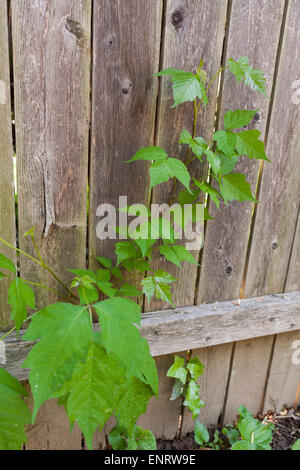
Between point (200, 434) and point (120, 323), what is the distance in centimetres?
140

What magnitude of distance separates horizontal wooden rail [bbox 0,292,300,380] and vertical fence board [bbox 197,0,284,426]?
9 centimetres

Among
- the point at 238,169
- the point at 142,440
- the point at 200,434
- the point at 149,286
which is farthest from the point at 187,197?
the point at 200,434

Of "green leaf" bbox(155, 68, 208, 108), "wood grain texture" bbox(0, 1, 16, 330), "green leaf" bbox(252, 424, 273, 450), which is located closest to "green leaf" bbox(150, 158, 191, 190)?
"green leaf" bbox(155, 68, 208, 108)

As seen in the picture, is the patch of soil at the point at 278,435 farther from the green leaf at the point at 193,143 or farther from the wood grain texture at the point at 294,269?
the green leaf at the point at 193,143

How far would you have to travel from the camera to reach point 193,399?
192cm

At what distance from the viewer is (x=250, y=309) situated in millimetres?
1874

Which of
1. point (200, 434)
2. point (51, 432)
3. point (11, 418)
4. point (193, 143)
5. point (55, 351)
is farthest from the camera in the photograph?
point (200, 434)

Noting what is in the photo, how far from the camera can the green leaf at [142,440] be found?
1.78 m

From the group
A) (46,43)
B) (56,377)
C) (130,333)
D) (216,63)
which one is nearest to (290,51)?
(216,63)

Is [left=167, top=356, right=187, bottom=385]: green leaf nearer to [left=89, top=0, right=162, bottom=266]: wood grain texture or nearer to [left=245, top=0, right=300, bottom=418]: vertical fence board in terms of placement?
[left=245, top=0, right=300, bottom=418]: vertical fence board

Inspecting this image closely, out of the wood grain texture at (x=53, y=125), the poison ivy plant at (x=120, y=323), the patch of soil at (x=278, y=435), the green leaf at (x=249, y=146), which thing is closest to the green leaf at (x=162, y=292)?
the poison ivy plant at (x=120, y=323)

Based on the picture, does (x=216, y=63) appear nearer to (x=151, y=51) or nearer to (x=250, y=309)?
(x=151, y=51)

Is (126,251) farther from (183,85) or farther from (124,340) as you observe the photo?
(183,85)

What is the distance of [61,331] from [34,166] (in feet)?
2.20
